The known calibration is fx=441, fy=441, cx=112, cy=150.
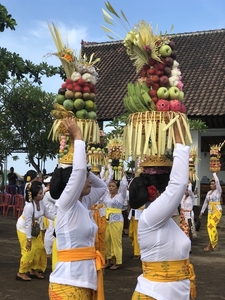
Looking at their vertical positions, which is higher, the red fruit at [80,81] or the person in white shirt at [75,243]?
the red fruit at [80,81]

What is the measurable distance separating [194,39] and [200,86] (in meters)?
4.14

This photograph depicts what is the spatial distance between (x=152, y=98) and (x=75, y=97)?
2.79 ft

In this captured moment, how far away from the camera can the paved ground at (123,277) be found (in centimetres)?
610

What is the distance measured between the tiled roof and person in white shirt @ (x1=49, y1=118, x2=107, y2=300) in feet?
40.7

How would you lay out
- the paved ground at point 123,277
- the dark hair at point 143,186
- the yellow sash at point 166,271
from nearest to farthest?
the yellow sash at point 166,271 → the dark hair at point 143,186 → the paved ground at point 123,277

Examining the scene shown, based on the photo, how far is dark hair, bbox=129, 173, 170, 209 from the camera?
2932 mm

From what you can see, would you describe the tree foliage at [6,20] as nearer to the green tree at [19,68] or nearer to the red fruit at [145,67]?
the green tree at [19,68]

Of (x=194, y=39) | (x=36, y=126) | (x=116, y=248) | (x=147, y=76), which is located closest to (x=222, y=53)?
(x=194, y=39)

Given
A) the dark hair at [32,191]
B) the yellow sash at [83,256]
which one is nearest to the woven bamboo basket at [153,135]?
the yellow sash at [83,256]

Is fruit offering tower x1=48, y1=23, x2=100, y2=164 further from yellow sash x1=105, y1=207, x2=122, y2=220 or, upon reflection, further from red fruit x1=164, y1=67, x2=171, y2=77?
yellow sash x1=105, y1=207, x2=122, y2=220

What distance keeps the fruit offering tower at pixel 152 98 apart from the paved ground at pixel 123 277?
11.0ft

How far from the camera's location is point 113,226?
787cm

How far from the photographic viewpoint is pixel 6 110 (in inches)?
615

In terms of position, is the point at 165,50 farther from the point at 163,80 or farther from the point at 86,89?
the point at 86,89
